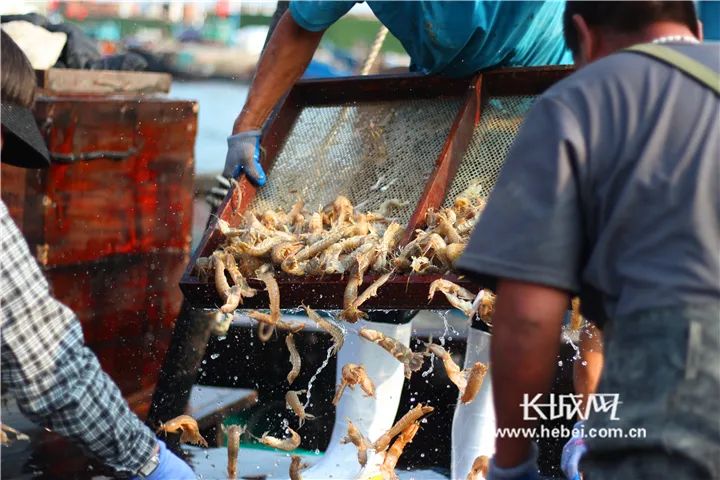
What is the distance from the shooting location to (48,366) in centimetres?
278

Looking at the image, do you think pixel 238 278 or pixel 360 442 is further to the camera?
pixel 360 442

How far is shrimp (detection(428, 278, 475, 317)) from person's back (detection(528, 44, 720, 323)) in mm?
1549

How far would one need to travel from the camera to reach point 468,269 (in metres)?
1.96

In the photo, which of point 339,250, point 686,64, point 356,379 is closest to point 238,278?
point 339,250

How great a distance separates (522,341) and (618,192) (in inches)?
13.3

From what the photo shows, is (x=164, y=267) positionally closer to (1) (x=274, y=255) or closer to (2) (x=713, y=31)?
(1) (x=274, y=255)

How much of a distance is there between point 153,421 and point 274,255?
1857 mm

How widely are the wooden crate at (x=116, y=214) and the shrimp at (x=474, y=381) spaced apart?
2.58 m

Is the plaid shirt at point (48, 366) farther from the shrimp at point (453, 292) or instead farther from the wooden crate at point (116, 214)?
the wooden crate at point (116, 214)

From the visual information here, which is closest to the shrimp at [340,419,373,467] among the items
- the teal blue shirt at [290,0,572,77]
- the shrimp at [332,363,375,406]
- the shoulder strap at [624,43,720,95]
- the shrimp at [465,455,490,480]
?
the shrimp at [332,363,375,406]

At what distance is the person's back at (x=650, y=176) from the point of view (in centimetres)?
181

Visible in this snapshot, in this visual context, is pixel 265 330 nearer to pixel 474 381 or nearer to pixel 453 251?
pixel 474 381

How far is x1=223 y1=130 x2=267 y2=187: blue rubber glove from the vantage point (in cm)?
436

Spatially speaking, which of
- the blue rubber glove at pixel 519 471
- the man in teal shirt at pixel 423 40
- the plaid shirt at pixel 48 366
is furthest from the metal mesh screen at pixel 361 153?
the blue rubber glove at pixel 519 471
